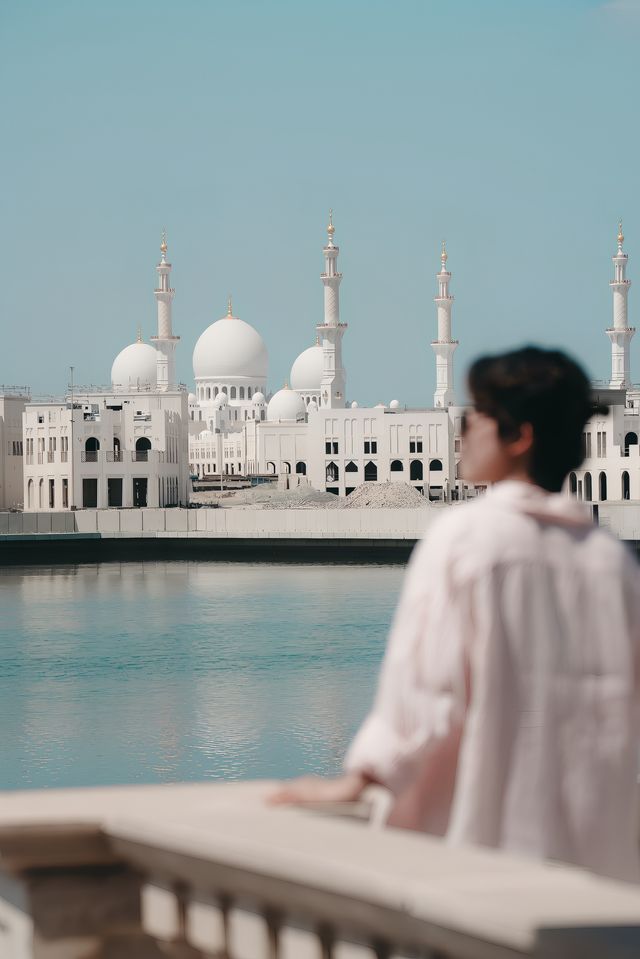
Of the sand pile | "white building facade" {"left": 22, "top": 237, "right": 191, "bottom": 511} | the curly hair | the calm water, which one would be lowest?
the calm water

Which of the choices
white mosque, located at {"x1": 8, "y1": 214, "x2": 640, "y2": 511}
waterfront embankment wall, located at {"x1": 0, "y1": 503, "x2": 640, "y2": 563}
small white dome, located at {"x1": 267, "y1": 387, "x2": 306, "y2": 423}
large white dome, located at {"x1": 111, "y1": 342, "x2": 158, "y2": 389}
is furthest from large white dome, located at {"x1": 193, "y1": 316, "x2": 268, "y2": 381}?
waterfront embankment wall, located at {"x1": 0, "y1": 503, "x2": 640, "y2": 563}

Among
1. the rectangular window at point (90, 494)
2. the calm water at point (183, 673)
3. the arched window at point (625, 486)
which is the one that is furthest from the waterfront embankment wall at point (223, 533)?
the arched window at point (625, 486)

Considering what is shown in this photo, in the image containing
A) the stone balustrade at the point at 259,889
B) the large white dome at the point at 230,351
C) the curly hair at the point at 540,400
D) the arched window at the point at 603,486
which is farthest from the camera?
the large white dome at the point at 230,351

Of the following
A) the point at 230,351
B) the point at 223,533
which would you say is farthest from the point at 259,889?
the point at 230,351

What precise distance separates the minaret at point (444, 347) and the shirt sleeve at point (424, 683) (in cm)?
6628

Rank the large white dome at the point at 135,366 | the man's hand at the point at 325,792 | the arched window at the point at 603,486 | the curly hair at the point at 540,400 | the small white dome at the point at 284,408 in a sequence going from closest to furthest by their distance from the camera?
the man's hand at the point at 325,792
the curly hair at the point at 540,400
the arched window at the point at 603,486
the large white dome at the point at 135,366
the small white dome at the point at 284,408

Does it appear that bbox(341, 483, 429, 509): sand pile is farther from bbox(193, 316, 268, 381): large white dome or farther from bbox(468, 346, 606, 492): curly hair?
bbox(468, 346, 606, 492): curly hair

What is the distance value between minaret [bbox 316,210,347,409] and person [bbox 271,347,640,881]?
66130mm

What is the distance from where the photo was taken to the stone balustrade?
1.77 m

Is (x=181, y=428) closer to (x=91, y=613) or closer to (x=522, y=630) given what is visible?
(x=91, y=613)

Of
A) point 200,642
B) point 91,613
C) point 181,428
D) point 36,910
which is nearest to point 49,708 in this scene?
point 200,642

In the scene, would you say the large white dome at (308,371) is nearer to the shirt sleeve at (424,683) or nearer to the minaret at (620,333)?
the minaret at (620,333)

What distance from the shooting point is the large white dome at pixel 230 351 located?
85562mm

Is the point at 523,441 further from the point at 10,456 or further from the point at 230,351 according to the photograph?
the point at 230,351
